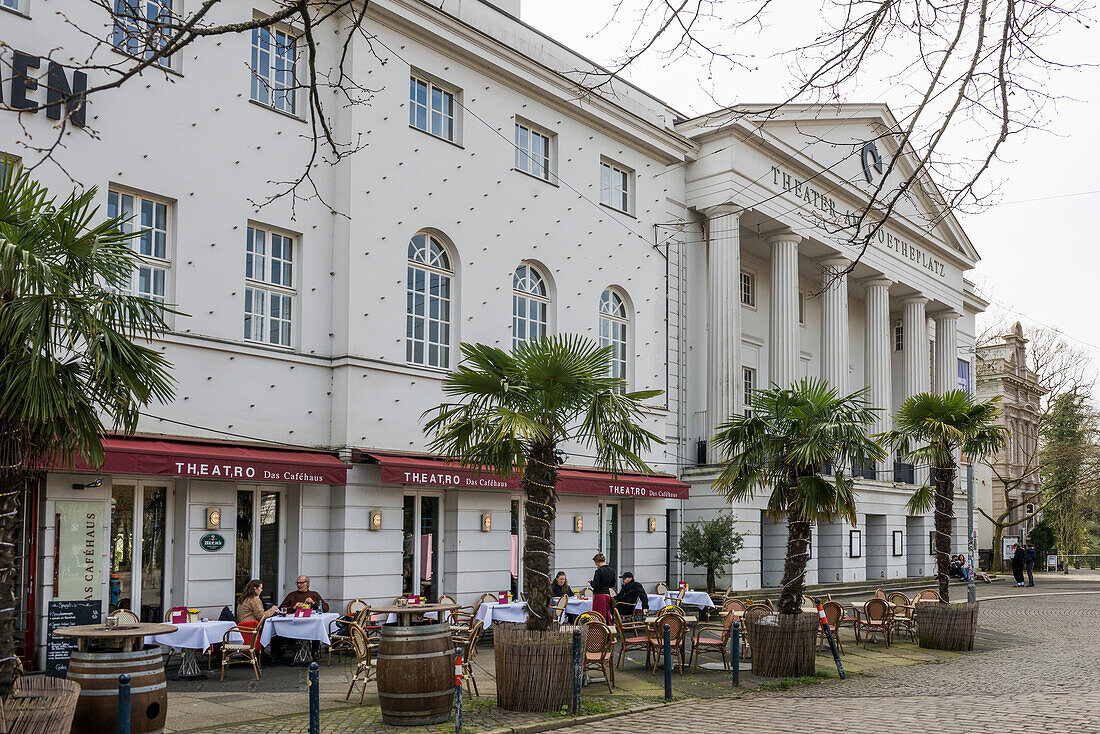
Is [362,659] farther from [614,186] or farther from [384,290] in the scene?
[614,186]

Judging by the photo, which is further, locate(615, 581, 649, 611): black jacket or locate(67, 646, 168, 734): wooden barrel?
locate(615, 581, 649, 611): black jacket

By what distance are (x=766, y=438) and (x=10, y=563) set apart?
12027 millimetres

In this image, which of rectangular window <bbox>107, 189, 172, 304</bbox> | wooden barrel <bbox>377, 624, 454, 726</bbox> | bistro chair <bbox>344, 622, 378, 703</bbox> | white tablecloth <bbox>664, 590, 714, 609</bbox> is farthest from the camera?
white tablecloth <bbox>664, 590, 714, 609</bbox>

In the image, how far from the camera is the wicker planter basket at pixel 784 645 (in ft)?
50.0

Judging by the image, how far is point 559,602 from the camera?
57.6ft

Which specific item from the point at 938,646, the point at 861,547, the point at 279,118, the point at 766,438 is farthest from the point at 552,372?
the point at 861,547

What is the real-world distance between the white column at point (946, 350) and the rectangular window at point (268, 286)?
31806mm

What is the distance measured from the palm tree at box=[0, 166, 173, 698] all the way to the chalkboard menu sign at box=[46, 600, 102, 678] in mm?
5810

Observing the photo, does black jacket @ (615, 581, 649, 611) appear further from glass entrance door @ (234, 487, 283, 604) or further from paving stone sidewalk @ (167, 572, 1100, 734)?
glass entrance door @ (234, 487, 283, 604)

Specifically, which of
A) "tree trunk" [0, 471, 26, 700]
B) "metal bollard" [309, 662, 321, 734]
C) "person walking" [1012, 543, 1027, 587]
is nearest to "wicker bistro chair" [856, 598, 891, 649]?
"metal bollard" [309, 662, 321, 734]

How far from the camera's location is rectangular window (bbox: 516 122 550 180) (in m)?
22.8

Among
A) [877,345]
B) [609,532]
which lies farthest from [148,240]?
[877,345]

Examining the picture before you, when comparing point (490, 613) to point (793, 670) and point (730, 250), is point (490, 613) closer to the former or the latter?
point (793, 670)

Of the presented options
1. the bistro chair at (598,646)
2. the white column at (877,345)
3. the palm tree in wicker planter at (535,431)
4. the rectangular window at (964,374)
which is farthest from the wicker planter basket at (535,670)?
the rectangular window at (964,374)
